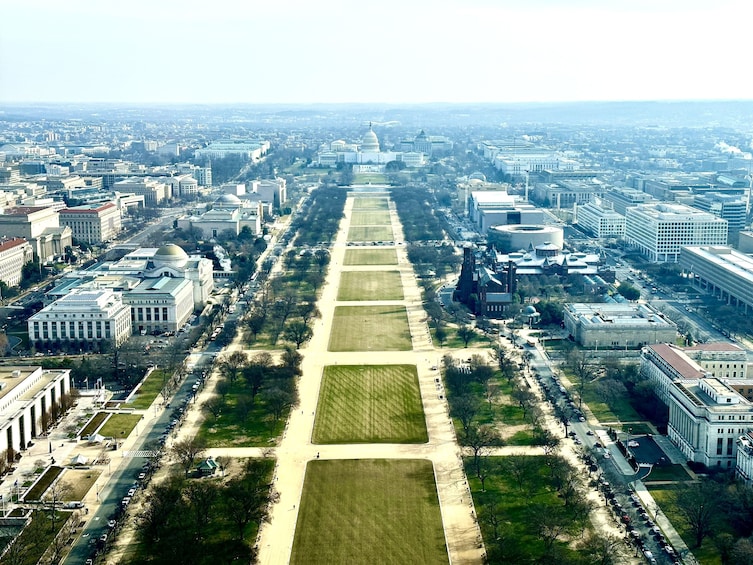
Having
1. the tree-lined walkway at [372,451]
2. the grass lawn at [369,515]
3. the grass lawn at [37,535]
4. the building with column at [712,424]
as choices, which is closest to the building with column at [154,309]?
the tree-lined walkway at [372,451]

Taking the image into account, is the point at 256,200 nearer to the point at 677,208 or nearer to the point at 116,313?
the point at 677,208

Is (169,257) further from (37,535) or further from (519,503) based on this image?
(519,503)

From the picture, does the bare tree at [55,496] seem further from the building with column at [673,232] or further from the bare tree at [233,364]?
the building with column at [673,232]

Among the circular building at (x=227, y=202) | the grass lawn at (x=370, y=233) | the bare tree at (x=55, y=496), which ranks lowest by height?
the bare tree at (x=55, y=496)

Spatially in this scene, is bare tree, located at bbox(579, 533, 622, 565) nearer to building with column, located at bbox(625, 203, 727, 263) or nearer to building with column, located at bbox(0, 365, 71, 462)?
building with column, located at bbox(0, 365, 71, 462)

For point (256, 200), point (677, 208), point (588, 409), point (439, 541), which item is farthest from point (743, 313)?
point (256, 200)

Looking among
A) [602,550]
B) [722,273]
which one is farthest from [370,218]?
[602,550]

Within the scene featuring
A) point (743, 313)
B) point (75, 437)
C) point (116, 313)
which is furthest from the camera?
point (743, 313)
